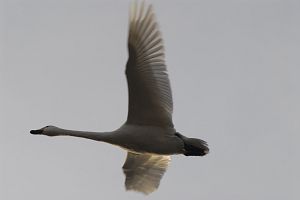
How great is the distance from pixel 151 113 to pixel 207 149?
152cm

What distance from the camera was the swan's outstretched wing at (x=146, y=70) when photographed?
15.2 m

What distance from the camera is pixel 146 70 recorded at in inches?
604

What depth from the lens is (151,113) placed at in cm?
1595

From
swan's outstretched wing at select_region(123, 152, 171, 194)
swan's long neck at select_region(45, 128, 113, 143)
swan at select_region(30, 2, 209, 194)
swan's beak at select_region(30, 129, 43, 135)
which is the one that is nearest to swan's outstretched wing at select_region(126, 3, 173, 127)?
swan at select_region(30, 2, 209, 194)

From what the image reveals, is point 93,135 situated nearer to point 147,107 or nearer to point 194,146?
point 147,107

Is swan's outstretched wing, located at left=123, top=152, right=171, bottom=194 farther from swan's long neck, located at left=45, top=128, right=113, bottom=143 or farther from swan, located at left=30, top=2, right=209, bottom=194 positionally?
swan's long neck, located at left=45, top=128, right=113, bottom=143

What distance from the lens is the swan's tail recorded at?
15867mm

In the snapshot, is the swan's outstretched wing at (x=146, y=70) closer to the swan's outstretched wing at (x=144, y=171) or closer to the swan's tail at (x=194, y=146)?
the swan's tail at (x=194, y=146)

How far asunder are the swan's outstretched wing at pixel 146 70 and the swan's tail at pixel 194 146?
79 centimetres

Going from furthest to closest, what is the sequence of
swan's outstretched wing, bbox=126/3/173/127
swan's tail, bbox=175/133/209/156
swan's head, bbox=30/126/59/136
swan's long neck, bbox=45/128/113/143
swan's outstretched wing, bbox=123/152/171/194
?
swan's outstretched wing, bbox=123/152/171/194, swan's head, bbox=30/126/59/136, swan's tail, bbox=175/133/209/156, swan's long neck, bbox=45/128/113/143, swan's outstretched wing, bbox=126/3/173/127

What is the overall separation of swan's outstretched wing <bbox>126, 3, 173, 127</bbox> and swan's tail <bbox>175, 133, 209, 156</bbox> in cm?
79

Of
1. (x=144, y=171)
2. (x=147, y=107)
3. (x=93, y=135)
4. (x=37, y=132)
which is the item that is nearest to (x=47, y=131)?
(x=37, y=132)

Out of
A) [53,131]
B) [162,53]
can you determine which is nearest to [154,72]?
[162,53]

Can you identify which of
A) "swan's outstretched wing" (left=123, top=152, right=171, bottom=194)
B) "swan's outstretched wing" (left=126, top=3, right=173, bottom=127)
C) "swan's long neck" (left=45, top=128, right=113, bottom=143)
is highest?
"swan's outstretched wing" (left=126, top=3, right=173, bottom=127)
